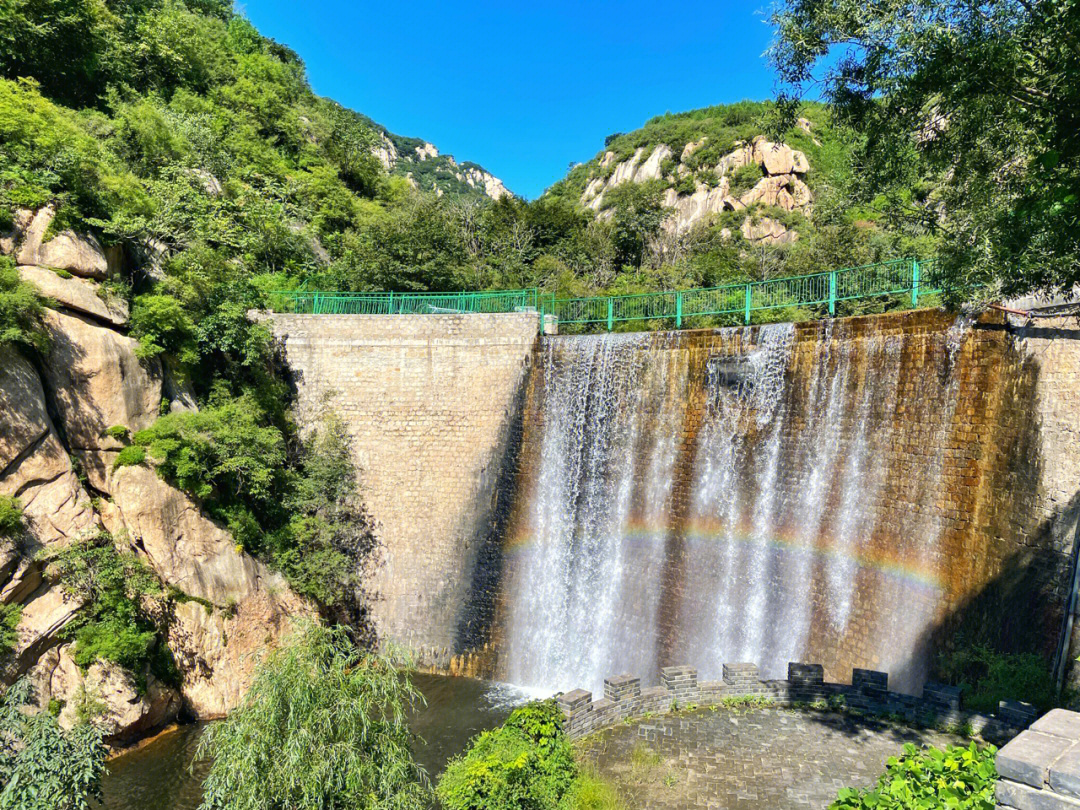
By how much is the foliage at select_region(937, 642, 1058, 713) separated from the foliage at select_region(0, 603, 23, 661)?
1438 cm

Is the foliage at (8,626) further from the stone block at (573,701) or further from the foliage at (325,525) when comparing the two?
the stone block at (573,701)

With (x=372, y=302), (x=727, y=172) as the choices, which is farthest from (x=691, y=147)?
(x=372, y=302)

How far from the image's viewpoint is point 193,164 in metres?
20.8

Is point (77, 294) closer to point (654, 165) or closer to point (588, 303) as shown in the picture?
point (588, 303)

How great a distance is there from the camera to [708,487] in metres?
13.9

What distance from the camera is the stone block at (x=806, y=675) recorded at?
31.0 feet

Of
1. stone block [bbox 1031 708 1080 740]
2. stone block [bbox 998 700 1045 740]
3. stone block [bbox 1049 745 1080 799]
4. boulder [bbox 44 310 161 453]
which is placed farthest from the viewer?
boulder [bbox 44 310 161 453]

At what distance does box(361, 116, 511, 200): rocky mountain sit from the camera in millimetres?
93000

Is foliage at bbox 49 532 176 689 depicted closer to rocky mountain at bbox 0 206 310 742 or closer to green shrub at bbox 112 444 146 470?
rocky mountain at bbox 0 206 310 742

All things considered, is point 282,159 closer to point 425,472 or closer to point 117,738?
point 425,472

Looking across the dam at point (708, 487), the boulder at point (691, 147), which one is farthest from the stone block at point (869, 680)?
the boulder at point (691, 147)

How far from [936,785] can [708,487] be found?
31.8ft

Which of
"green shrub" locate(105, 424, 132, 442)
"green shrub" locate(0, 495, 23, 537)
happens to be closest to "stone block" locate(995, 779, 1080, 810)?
"green shrub" locate(0, 495, 23, 537)

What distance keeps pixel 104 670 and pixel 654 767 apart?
970 cm
